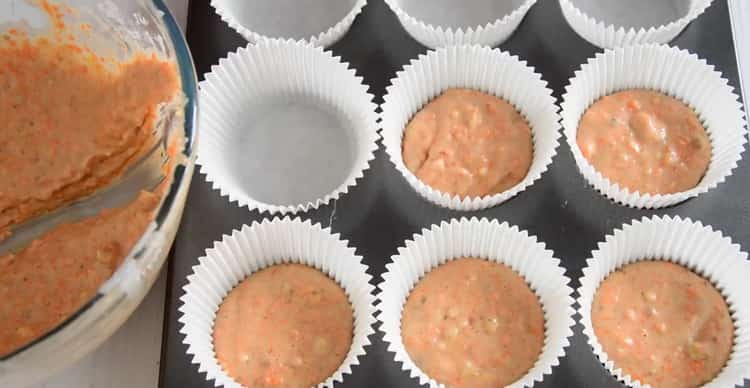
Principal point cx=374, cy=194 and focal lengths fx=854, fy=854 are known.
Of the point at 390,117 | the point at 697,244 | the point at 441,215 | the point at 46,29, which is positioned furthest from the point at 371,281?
the point at 46,29

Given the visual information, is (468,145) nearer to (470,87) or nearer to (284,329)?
(470,87)

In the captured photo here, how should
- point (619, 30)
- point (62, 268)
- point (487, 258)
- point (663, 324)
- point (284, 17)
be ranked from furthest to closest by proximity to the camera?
point (284, 17) < point (619, 30) < point (487, 258) < point (663, 324) < point (62, 268)

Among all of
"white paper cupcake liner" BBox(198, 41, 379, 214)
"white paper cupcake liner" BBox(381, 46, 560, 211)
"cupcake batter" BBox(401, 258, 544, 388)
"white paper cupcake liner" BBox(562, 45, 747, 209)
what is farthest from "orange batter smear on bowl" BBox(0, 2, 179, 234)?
"white paper cupcake liner" BBox(562, 45, 747, 209)

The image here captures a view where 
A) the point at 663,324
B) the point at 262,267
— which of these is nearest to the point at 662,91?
the point at 663,324

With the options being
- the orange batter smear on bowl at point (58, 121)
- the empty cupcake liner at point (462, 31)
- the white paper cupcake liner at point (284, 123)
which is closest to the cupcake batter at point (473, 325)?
the white paper cupcake liner at point (284, 123)

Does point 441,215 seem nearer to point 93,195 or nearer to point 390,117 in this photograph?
point 390,117

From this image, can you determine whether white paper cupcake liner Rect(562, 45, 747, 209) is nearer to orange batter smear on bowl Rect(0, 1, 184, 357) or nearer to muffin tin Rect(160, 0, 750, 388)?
muffin tin Rect(160, 0, 750, 388)

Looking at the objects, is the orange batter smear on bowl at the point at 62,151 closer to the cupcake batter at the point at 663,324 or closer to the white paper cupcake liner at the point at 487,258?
the white paper cupcake liner at the point at 487,258
